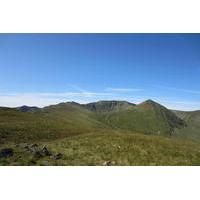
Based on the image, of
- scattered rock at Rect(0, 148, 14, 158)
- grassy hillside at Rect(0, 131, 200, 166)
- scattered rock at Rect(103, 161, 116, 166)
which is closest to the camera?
scattered rock at Rect(103, 161, 116, 166)

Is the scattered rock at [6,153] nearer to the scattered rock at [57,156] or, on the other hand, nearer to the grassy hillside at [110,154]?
the grassy hillside at [110,154]

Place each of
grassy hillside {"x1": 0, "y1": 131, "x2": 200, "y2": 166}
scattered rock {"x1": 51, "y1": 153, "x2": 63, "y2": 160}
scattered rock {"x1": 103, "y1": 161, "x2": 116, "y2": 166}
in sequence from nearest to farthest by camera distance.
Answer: scattered rock {"x1": 103, "y1": 161, "x2": 116, "y2": 166}
grassy hillside {"x1": 0, "y1": 131, "x2": 200, "y2": 166}
scattered rock {"x1": 51, "y1": 153, "x2": 63, "y2": 160}

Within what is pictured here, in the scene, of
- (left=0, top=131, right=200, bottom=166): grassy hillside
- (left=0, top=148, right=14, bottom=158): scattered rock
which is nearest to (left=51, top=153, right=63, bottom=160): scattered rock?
(left=0, top=131, right=200, bottom=166): grassy hillside

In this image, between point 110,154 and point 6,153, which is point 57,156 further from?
point 110,154

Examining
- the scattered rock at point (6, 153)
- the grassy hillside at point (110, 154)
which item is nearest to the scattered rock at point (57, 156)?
the grassy hillside at point (110, 154)

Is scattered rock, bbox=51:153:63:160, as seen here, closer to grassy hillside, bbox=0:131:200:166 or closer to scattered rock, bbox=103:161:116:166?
grassy hillside, bbox=0:131:200:166

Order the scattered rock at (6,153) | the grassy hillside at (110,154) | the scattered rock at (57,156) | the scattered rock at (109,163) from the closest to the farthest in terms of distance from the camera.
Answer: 1. the scattered rock at (109,163)
2. the grassy hillside at (110,154)
3. the scattered rock at (6,153)
4. the scattered rock at (57,156)

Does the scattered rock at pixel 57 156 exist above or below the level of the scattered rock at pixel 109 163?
above

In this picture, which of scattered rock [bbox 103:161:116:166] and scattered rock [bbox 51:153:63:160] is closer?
scattered rock [bbox 103:161:116:166]

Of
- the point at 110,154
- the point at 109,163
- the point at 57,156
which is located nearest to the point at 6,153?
the point at 57,156
